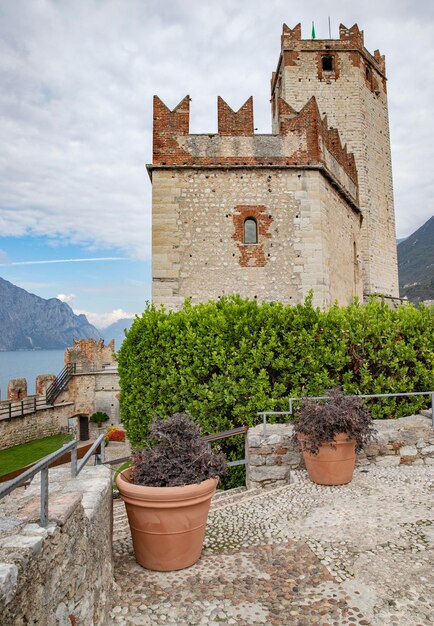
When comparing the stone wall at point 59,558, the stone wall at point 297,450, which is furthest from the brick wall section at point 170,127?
the stone wall at point 59,558

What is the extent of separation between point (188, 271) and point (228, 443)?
A: 6.27 m

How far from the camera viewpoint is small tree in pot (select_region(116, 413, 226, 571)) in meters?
4.11

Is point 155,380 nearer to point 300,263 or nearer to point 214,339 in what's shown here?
point 214,339

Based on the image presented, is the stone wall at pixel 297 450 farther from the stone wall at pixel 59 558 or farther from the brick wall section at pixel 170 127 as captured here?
the brick wall section at pixel 170 127

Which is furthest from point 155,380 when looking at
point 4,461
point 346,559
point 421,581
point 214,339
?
point 4,461

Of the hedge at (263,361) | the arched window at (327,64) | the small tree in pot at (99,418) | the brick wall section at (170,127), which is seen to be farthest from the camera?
the small tree in pot at (99,418)

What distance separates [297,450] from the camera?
7.45 meters

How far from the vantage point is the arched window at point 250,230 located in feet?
44.8

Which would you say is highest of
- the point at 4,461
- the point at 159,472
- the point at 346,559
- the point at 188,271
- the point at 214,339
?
the point at 188,271

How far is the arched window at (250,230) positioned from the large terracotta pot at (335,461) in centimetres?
815

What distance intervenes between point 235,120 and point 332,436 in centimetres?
1076

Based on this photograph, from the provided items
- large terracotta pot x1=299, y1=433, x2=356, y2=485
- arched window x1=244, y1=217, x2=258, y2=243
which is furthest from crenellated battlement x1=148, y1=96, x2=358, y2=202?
large terracotta pot x1=299, y1=433, x2=356, y2=485

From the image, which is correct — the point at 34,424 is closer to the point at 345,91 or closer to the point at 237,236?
the point at 237,236

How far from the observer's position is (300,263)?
1355 centimetres
